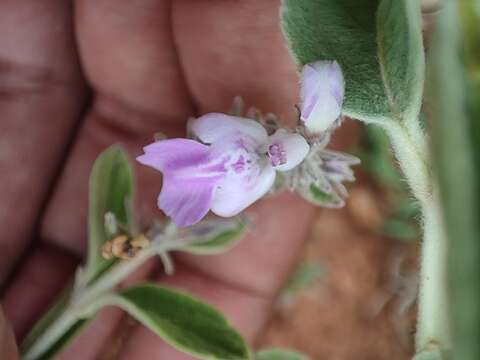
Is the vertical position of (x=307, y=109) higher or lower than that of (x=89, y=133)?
higher

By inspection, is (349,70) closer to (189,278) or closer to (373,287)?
(189,278)

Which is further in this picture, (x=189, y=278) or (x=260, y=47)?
(x=189, y=278)

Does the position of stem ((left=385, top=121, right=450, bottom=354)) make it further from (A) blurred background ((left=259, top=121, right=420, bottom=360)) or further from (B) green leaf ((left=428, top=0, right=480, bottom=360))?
(A) blurred background ((left=259, top=121, right=420, bottom=360))

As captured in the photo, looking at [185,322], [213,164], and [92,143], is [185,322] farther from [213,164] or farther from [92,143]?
[92,143]

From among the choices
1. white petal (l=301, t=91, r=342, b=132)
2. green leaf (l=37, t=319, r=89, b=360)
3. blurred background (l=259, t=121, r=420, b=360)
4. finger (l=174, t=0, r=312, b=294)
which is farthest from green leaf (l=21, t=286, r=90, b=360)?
blurred background (l=259, t=121, r=420, b=360)

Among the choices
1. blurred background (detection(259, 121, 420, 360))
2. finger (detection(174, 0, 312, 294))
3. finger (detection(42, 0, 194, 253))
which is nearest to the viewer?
finger (detection(174, 0, 312, 294))

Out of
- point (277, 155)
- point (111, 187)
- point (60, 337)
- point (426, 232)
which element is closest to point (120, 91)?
point (111, 187)

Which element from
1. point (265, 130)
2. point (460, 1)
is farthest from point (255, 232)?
point (460, 1)
